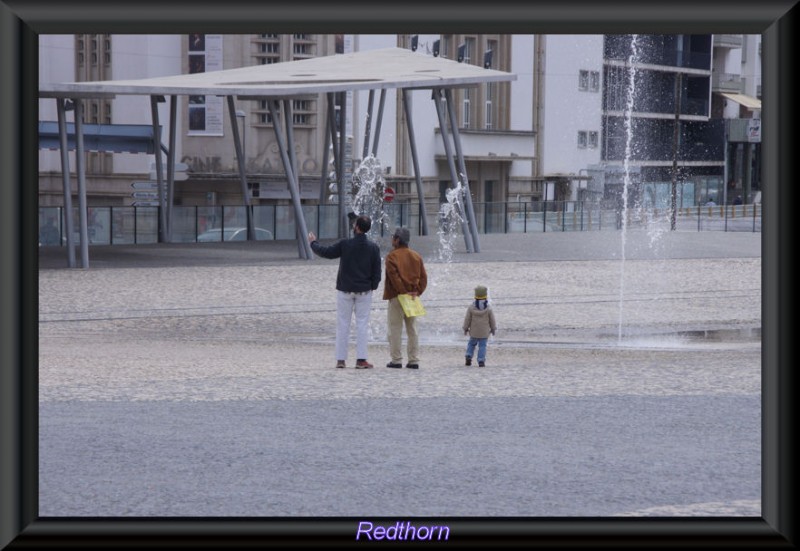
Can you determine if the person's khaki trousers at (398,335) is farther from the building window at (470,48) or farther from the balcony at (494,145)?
the building window at (470,48)

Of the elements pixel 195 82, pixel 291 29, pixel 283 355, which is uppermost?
pixel 195 82

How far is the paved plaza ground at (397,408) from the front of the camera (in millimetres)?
6766

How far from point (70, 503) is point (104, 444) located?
1.88m

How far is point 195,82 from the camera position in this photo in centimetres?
3222

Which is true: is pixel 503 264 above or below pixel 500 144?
below

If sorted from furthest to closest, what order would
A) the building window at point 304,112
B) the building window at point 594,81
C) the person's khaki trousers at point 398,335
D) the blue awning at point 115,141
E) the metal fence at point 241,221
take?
the building window at point 594,81, the building window at point 304,112, the blue awning at point 115,141, the metal fence at point 241,221, the person's khaki trousers at point 398,335

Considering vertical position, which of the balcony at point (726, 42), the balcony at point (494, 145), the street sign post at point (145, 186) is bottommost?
the street sign post at point (145, 186)

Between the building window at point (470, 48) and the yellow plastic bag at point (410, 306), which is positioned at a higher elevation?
the building window at point (470, 48)

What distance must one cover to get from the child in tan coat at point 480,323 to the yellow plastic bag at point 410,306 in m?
0.42

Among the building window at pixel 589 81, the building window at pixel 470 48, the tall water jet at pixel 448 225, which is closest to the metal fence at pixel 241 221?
the tall water jet at pixel 448 225

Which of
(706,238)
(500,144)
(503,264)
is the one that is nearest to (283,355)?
(503,264)

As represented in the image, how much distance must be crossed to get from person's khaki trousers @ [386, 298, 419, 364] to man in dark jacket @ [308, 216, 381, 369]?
30cm

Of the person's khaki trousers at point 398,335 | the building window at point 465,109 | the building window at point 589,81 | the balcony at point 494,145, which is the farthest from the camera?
the building window at point 589,81
